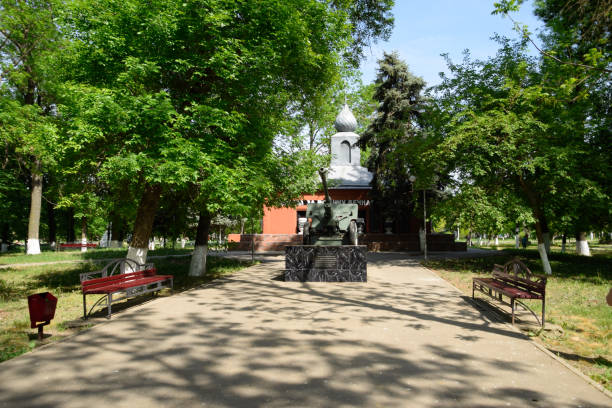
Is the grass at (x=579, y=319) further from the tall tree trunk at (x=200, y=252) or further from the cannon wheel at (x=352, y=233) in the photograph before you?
the tall tree trunk at (x=200, y=252)

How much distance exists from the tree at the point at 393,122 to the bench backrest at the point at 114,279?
16.8 m

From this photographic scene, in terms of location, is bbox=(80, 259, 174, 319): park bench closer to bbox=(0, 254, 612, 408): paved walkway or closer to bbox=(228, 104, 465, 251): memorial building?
bbox=(0, 254, 612, 408): paved walkway

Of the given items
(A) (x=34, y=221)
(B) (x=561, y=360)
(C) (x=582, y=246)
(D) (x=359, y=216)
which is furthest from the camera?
(D) (x=359, y=216)

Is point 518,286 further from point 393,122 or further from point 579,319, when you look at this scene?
point 393,122

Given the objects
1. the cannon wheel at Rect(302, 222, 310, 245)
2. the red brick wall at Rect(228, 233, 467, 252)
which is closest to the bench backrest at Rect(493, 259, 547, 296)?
the cannon wheel at Rect(302, 222, 310, 245)

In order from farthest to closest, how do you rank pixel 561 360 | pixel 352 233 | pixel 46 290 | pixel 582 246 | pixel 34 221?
pixel 582 246 < pixel 34 221 < pixel 352 233 < pixel 46 290 < pixel 561 360

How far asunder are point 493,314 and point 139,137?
789 cm

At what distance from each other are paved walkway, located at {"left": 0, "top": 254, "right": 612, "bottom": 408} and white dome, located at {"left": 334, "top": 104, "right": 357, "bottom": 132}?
85.8ft

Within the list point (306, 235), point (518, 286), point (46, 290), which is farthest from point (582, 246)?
point (46, 290)

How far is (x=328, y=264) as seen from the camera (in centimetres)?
1082

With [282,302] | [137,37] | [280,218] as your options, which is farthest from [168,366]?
[280,218]

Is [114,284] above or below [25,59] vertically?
below

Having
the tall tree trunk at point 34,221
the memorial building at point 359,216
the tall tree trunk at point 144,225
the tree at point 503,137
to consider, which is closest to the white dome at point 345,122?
the memorial building at point 359,216

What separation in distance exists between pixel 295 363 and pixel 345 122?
29174mm
